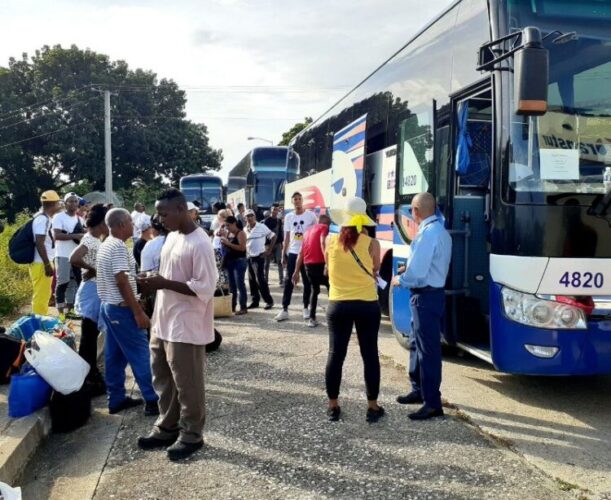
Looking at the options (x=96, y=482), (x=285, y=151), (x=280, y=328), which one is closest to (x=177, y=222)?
(x=96, y=482)

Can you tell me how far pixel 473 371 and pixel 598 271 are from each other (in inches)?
85.8

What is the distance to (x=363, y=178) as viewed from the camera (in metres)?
8.87

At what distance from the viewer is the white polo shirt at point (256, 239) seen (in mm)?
10219

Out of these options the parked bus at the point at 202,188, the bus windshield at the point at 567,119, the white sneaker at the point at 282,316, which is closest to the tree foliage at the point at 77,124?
the parked bus at the point at 202,188

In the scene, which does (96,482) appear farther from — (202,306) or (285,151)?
(285,151)

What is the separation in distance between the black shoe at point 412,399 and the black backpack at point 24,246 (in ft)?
16.6

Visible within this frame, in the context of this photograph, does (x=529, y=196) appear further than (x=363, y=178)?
No

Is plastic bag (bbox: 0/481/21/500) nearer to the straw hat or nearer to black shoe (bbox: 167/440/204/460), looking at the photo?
black shoe (bbox: 167/440/204/460)

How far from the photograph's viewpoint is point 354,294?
481cm

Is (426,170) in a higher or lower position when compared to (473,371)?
higher

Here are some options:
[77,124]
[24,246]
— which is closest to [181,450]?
[24,246]

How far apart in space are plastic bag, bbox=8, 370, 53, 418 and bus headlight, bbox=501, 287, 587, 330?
153 inches

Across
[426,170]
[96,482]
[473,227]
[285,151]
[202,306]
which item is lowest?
[96,482]

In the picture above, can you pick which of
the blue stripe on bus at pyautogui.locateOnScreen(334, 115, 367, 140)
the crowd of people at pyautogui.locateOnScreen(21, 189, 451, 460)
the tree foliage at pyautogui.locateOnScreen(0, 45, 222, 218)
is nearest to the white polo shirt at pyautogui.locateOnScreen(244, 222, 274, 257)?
the blue stripe on bus at pyautogui.locateOnScreen(334, 115, 367, 140)
